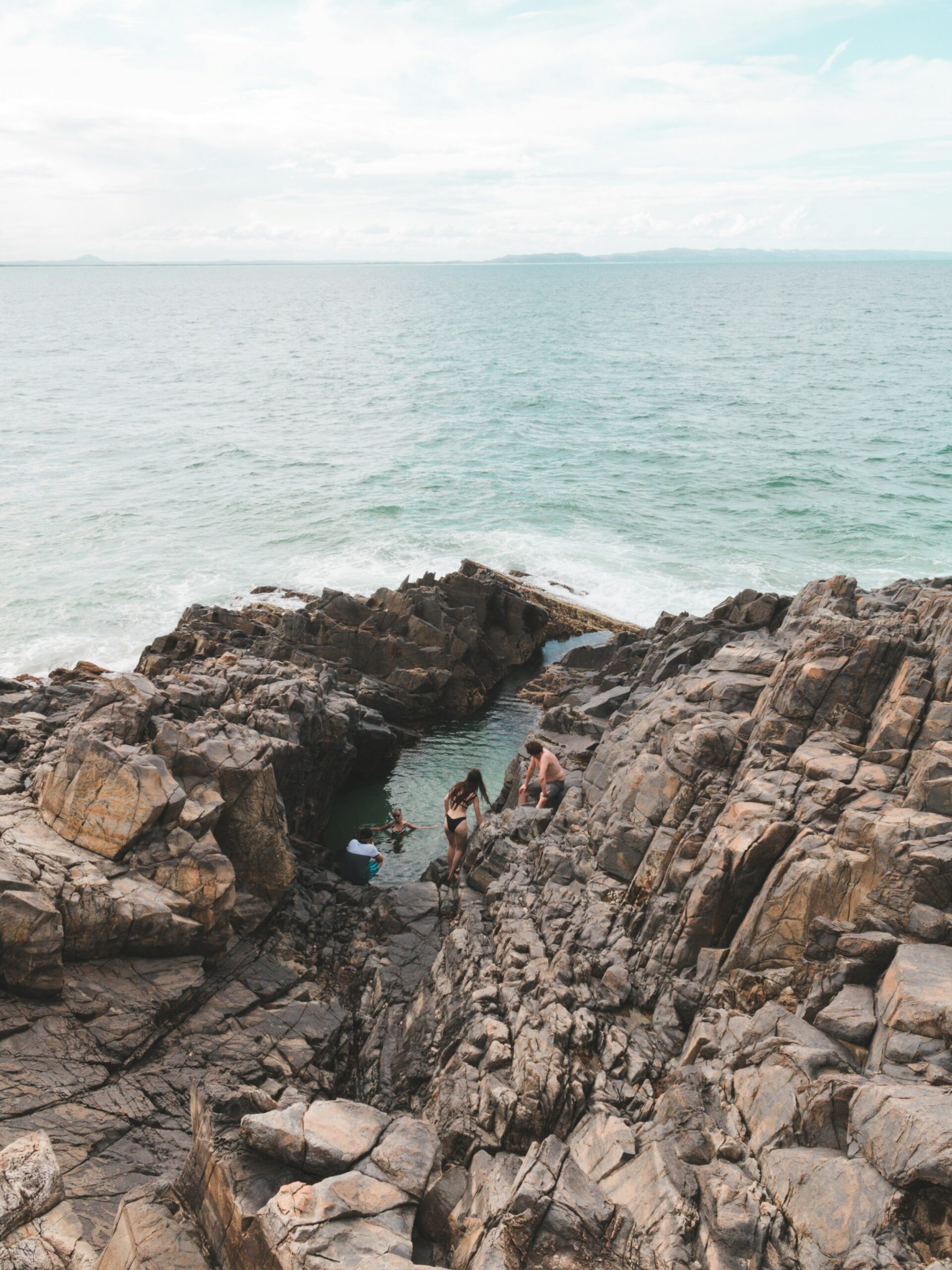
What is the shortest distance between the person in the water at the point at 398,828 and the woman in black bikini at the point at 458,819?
356 centimetres

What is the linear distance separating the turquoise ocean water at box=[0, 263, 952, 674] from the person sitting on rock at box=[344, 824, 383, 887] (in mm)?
16916

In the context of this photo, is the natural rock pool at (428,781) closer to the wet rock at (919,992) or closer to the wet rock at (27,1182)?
the wet rock at (27,1182)

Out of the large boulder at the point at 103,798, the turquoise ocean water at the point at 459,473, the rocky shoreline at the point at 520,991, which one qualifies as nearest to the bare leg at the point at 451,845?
the rocky shoreline at the point at 520,991

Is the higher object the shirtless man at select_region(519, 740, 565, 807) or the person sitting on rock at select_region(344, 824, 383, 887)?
the shirtless man at select_region(519, 740, 565, 807)

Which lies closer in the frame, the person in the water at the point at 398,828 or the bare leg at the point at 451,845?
the bare leg at the point at 451,845

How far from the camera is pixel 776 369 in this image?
336 feet

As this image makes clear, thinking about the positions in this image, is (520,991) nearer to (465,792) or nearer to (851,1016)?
(851,1016)

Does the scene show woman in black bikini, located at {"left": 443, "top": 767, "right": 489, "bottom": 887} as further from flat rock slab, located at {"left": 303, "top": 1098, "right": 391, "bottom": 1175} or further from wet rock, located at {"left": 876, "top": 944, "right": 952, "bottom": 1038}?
wet rock, located at {"left": 876, "top": 944, "right": 952, "bottom": 1038}

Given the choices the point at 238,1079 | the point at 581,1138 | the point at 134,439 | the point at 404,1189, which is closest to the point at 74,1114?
the point at 238,1079

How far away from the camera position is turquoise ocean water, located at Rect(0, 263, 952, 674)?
42.7 meters

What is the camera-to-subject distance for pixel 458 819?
18141 millimetres

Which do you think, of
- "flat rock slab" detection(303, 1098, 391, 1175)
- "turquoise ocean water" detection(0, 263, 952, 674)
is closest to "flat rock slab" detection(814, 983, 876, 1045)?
"flat rock slab" detection(303, 1098, 391, 1175)

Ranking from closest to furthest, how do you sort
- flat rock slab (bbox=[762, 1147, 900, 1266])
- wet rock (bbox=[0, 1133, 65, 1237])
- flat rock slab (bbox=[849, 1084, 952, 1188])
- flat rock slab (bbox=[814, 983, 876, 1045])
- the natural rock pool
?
flat rock slab (bbox=[849, 1084, 952, 1188])
flat rock slab (bbox=[762, 1147, 900, 1266])
flat rock slab (bbox=[814, 983, 876, 1045])
wet rock (bbox=[0, 1133, 65, 1237])
the natural rock pool

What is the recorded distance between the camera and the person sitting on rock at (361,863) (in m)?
19.8
